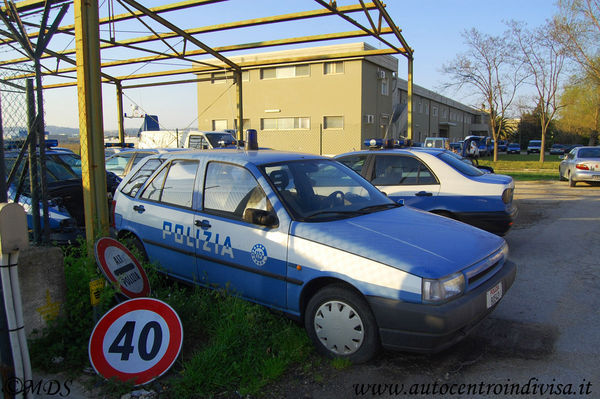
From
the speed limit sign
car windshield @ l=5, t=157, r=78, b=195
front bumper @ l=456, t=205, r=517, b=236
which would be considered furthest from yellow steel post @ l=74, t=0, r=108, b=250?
front bumper @ l=456, t=205, r=517, b=236

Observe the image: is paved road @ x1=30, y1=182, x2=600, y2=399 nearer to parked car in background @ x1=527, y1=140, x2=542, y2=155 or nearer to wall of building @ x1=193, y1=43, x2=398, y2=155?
wall of building @ x1=193, y1=43, x2=398, y2=155

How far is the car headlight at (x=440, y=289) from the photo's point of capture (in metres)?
3.03

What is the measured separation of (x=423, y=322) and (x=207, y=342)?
181 cm

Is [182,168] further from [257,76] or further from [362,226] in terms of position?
[257,76]

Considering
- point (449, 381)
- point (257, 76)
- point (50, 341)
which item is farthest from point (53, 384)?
point (257, 76)

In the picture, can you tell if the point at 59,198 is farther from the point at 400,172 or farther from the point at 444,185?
the point at 444,185

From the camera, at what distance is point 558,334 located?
394 cm

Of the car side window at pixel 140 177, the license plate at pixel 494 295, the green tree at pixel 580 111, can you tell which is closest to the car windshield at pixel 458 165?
the license plate at pixel 494 295

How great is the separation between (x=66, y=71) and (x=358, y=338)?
12747mm

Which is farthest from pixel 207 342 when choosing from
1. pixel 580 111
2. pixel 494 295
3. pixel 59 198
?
pixel 580 111

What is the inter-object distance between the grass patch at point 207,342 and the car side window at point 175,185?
961mm

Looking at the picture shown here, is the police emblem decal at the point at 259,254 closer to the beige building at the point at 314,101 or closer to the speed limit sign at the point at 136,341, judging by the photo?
the speed limit sign at the point at 136,341

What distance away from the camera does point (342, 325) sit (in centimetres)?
335

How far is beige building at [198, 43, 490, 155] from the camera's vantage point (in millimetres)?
25328
